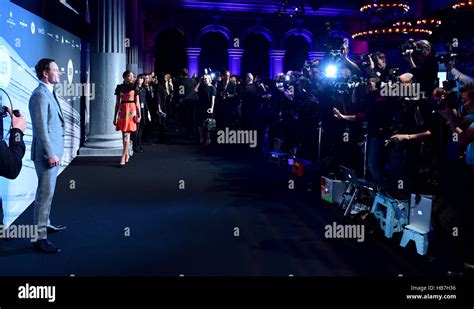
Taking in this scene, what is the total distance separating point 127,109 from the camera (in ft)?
31.5

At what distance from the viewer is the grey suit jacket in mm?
4594

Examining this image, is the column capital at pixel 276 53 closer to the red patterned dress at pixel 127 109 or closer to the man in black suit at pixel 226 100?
the man in black suit at pixel 226 100

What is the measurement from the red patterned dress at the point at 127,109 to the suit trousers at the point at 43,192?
15.7 ft

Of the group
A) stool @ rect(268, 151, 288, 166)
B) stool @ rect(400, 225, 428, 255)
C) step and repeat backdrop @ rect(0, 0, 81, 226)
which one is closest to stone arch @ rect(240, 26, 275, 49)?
stool @ rect(268, 151, 288, 166)

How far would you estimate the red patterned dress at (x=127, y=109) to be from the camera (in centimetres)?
952

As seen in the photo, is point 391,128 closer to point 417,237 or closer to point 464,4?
point 417,237

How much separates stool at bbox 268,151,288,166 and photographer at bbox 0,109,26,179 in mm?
6948

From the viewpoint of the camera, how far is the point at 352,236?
17.5ft

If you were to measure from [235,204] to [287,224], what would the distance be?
116 cm

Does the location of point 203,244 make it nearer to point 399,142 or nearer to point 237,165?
point 399,142

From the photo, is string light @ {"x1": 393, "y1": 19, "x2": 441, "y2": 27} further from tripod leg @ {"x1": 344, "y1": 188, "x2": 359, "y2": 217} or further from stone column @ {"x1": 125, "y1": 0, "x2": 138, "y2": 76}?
stone column @ {"x1": 125, "y1": 0, "x2": 138, "y2": 76}

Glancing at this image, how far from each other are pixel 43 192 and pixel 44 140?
481 mm

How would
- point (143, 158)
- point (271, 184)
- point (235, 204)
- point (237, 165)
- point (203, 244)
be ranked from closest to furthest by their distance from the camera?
point (203, 244), point (235, 204), point (271, 184), point (237, 165), point (143, 158)

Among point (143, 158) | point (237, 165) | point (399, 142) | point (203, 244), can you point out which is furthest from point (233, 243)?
point (143, 158)
